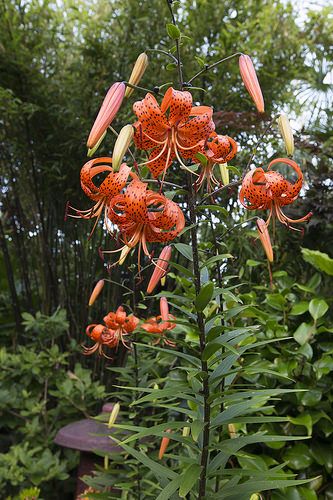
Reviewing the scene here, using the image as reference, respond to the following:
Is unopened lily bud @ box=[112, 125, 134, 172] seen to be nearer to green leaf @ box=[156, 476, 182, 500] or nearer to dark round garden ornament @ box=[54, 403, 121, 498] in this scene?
green leaf @ box=[156, 476, 182, 500]

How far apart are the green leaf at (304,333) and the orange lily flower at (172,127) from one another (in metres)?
0.83

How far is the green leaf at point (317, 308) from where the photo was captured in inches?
53.6

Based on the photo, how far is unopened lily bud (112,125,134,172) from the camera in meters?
0.61

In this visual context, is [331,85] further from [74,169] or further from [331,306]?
[331,306]

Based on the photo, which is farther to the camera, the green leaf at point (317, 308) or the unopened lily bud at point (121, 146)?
the green leaf at point (317, 308)

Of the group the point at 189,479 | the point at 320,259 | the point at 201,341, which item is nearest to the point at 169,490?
the point at 189,479

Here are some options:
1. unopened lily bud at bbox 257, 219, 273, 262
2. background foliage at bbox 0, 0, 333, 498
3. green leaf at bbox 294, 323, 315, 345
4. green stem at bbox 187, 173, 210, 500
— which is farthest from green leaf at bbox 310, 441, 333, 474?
unopened lily bud at bbox 257, 219, 273, 262

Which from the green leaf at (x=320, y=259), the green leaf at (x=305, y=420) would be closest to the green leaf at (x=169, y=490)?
the green leaf at (x=305, y=420)

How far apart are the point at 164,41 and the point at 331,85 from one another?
156cm

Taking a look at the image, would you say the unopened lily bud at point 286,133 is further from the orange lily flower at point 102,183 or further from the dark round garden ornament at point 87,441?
the dark round garden ornament at point 87,441

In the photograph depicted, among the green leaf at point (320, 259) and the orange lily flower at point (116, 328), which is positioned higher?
the green leaf at point (320, 259)

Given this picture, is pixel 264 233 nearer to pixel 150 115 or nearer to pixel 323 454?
Answer: pixel 150 115

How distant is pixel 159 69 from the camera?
2244mm

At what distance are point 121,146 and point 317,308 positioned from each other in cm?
94
